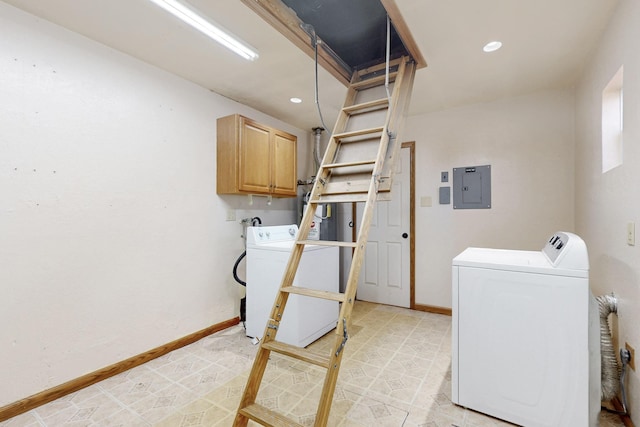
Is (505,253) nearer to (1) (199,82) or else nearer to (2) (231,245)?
(2) (231,245)

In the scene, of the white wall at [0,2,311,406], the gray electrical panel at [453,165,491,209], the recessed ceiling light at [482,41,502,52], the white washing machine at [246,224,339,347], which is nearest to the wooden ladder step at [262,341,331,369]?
the white washing machine at [246,224,339,347]

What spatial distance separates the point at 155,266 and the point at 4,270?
920mm

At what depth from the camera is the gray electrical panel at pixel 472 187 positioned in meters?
3.31

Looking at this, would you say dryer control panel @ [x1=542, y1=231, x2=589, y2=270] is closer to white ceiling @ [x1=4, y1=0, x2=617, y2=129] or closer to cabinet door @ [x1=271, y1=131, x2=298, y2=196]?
white ceiling @ [x1=4, y1=0, x2=617, y2=129]

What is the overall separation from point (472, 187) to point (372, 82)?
5.99 feet

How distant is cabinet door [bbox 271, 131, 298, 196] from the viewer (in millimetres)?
3461

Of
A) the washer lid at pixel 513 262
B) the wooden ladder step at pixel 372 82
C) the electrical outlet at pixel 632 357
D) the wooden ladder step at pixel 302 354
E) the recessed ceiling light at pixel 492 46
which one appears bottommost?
the electrical outlet at pixel 632 357

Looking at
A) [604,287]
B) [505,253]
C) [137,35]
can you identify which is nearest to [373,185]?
[505,253]

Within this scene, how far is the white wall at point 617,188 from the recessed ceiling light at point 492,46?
624 mm

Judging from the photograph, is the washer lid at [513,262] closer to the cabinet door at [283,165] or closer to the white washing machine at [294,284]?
the white washing machine at [294,284]

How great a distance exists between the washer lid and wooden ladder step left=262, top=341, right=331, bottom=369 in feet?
3.29

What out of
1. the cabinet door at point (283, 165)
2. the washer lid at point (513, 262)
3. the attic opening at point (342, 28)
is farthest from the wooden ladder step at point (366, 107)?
the cabinet door at point (283, 165)

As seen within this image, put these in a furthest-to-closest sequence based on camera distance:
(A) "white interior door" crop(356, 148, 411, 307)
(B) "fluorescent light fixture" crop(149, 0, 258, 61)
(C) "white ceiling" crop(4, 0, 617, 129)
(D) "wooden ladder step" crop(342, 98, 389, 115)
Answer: (A) "white interior door" crop(356, 148, 411, 307) → (D) "wooden ladder step" crop(342, 98, 389, 115) → (C) "white ceiling" crop(4, 0, 617, 129) → (B) "fluorescent light fixture" crop(149, 0, 258, 61)

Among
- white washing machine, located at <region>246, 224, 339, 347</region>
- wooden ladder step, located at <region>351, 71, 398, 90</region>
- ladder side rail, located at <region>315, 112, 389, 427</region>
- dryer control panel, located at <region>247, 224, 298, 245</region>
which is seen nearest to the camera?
ladder side rail, located at <region>315, 112, 389, 427</region>
